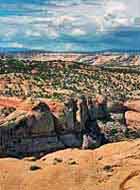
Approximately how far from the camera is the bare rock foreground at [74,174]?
136 ft

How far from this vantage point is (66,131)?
102938 millimetres

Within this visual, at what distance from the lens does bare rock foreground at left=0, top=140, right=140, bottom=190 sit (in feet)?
136

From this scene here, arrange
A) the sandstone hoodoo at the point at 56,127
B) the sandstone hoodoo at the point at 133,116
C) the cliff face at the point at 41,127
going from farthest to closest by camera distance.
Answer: the sandstone hoodoo at the point at 133,116, the sandstone hoodoo at the point at 56,127, the cliff face at the point at 41,127

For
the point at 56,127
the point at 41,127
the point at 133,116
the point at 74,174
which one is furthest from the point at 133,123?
the point at 74,174

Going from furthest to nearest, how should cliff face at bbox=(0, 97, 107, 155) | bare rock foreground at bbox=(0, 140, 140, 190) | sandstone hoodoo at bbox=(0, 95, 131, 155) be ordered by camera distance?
sandstone hoodoo at bbox=(0, 95, 131, 155) → cliff face at bbox=(0, 97, 107, 155) → bare rock foreground at bbox=(0, 140, 140, 190)

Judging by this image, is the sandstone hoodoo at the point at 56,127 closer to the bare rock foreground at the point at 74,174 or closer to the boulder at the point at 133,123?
the boulder at the point at 133,123

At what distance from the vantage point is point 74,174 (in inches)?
1695

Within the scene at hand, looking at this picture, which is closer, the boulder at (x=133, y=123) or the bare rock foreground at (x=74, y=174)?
the bare rock foreground at (x=74, y=174)

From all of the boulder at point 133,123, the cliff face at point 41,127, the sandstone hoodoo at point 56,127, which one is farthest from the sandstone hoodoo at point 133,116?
the cliff face at point 41,127

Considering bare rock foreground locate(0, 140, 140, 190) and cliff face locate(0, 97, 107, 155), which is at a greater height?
bare rock foreground locate(0, 140, 140, 190)

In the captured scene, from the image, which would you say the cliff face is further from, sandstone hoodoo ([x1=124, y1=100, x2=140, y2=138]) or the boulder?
sandstone hoodoo ([x1=124, y1=100, x2=140, y2=138])

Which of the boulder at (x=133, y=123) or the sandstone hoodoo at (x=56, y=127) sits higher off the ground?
the sandstone hoodoo at (x=56, y=127)

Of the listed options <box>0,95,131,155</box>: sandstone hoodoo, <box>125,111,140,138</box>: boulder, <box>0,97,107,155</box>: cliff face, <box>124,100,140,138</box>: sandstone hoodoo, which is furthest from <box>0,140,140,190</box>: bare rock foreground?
<box>124,100,140,138</box>: sandstone hoodoo

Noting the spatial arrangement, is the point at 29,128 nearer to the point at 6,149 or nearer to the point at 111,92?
the point at 6,149
